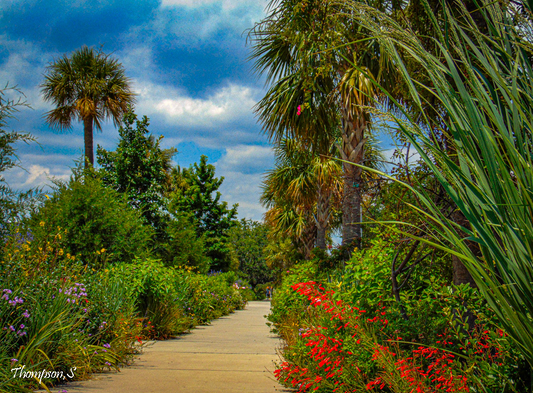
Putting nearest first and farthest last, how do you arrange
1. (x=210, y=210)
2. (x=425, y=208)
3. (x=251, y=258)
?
(x=425, y=208), (x=210, y=210), (x=251, y=258)

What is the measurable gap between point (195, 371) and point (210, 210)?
20250 mm

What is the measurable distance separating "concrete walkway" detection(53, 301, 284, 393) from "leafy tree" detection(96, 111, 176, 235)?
321 inches

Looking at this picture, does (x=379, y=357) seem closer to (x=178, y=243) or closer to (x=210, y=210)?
(x=178, y=243)

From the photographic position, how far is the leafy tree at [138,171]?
49.3 ft

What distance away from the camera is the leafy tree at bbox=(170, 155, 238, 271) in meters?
24.4

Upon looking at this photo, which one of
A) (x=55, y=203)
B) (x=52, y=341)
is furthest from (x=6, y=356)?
(x=55, y=203)

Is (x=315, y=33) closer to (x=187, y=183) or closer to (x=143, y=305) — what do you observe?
(x=143, y=305)

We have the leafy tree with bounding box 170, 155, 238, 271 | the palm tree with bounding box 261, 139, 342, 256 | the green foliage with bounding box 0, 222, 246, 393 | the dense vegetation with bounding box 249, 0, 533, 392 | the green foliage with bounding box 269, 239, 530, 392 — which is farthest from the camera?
the leafy tree with bounding box 170, 155, 238, 271

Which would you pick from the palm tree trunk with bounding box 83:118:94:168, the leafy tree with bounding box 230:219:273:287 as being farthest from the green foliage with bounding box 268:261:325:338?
the leafy tree with bounding box 230:219:273:287

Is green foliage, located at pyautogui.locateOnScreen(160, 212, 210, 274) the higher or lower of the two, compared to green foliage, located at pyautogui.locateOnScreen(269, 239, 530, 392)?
higher

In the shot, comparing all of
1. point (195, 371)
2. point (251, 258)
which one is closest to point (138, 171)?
point (195, 371)

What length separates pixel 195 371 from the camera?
5105 millimetres

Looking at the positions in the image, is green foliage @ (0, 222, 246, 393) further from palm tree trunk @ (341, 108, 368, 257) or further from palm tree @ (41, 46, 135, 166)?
palm tree @ (41, 46, 135, 166)

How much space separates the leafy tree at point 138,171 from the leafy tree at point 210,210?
853 cm
